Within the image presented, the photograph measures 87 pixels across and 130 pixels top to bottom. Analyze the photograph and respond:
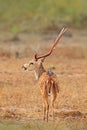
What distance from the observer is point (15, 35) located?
31.7 m

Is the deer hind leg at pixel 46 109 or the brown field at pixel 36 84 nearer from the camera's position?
the deer hind leg at pixel 46 109

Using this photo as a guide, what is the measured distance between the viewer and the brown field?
14266 millimetres

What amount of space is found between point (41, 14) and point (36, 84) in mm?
21614

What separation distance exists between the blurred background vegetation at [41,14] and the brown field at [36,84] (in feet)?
20.6

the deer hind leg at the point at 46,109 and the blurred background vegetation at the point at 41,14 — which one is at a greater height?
the blurred background vegetation at the point at 41,14

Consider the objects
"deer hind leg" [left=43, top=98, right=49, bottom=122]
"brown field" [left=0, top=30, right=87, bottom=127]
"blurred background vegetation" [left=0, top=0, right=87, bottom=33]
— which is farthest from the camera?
"blurred background vegetation" [left=0, top=0, right=87, bottom=33]

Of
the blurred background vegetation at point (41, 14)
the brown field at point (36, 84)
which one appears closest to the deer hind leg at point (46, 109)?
the brown field at point (36, 84)

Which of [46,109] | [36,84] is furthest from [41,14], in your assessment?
[46,109]

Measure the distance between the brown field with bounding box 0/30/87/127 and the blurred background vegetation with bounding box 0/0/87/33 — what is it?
247 inches

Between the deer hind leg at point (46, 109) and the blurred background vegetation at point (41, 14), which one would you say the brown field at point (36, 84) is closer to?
the deer hind leg at point (46, 109)

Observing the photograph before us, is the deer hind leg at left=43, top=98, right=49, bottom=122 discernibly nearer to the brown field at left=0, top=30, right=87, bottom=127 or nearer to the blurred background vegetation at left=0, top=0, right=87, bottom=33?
the brown field at left=0, top=30, right=87, bottom=127

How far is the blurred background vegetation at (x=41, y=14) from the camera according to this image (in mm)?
36494

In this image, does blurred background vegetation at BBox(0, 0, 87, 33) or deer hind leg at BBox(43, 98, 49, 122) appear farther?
blurred background vegetation at BBox(0, 0, 87, 33)

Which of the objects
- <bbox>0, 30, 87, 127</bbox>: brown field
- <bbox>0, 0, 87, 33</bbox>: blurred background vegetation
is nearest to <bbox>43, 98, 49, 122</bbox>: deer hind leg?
<bbox>0, 30, 87, 127</bbox>: brown field
